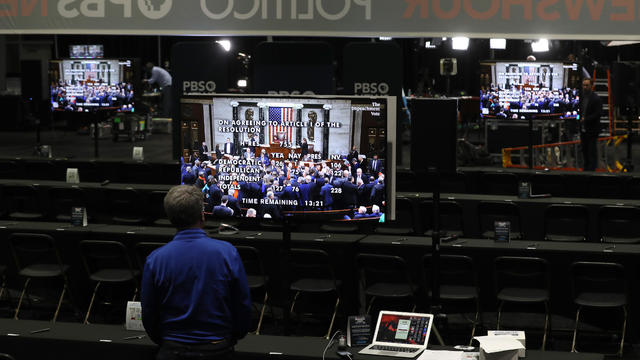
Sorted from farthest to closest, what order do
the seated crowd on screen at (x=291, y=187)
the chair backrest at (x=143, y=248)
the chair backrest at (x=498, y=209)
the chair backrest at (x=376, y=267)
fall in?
the chair backrest at (x=498, y=209) → the chair backrest at (x=143, y=248) → the chair backrest at (x=376, y=267) → the seated crowd on screen at (x=291, y=187)

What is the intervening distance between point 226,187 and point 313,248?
2721 mm

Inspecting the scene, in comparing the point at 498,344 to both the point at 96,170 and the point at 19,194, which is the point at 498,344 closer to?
the point at 19,194

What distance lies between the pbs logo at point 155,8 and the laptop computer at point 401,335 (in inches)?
106

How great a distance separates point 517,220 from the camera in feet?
32.4

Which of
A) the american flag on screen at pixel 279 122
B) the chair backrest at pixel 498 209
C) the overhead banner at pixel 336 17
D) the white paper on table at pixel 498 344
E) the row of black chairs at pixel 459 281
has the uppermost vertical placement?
the overhead banner at pixel 336 17

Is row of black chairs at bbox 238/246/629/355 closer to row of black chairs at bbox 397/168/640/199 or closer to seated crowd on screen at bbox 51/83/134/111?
row of black chairs at bbox 397/168/640/199

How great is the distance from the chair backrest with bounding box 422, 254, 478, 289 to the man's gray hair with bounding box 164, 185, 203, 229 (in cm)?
348

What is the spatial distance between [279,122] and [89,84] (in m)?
8.80

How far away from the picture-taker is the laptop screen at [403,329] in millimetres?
4871

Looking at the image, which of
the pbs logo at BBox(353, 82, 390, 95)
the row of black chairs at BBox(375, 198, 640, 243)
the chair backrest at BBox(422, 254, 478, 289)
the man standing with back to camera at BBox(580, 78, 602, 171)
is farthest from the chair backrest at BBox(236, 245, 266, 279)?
the man standing with back to camera at BBox(580, 78, 602, 171)

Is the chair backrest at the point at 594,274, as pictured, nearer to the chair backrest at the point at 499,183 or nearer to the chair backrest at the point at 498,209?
the chair backrest at the point at 498,209

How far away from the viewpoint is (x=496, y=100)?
12.9 meters

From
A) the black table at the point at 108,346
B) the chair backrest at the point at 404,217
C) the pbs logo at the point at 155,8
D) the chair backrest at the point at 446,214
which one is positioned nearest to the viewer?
the black table at the point at 108,346

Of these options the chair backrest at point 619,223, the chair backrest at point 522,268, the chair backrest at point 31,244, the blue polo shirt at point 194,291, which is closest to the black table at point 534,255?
the chair backrest at point 522,268
